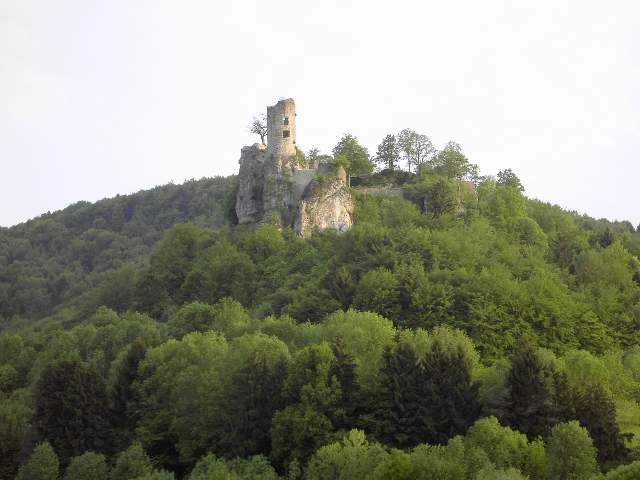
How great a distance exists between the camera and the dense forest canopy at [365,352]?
38688 millimetres

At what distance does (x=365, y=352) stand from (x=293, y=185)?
25300 mm

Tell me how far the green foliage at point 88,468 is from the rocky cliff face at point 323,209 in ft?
99.3

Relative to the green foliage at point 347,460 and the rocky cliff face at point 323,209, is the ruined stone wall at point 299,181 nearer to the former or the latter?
the rocky cliff face at point 323,209

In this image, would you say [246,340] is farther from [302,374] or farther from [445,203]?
[445,203]

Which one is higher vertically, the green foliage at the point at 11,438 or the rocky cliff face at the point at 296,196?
the rocky cliff face at the point at 296,196

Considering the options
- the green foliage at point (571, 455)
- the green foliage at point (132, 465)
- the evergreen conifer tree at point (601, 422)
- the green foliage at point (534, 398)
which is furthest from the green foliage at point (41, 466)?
the evergreen conifer tree at point (601, 422)

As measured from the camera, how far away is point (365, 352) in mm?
46438

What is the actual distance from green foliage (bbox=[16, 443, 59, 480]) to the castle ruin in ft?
100

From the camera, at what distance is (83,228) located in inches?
5561

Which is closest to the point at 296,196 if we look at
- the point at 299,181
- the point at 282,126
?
the point at 299,181

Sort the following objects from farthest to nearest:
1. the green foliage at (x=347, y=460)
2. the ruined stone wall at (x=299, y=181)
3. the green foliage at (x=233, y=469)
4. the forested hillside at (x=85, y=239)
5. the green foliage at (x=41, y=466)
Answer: the forested hillside at (x=85, y=239), the ruined stone wall at (x=299, y=181), the green foliage at (x=41, y=466), the green foliage at (x=233, y=469), the green foliage at (x=347, y=460)

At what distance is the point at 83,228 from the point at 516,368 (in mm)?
112356

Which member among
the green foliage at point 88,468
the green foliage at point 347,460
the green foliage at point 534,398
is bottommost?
the green foliage at point 88,468

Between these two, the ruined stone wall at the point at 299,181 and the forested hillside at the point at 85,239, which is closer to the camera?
the ruined stone wall at the point at 299,181
